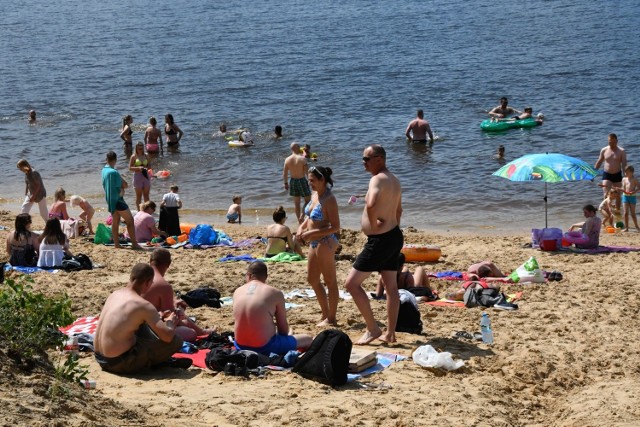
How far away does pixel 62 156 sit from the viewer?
2488cm

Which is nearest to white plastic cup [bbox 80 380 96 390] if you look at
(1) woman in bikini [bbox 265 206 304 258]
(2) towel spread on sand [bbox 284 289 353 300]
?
(2) towel spread on sand [bbox 284 289 353 300]

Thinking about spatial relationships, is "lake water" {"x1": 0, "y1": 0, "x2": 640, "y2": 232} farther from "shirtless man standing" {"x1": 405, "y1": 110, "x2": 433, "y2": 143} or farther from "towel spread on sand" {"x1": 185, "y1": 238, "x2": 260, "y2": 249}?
"towel spread on sand" {"x1": 185, "y1": 238, "x2": 260, "y2": 249}

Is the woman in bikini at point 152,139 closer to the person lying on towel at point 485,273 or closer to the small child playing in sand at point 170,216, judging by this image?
the small child playing in sand at point 170,216

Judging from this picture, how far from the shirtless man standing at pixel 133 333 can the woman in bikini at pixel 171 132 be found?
1739 centimetres

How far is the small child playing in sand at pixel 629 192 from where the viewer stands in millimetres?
15820

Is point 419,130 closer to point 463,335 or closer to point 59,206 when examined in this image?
point 59,206

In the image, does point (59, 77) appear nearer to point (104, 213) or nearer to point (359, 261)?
point (104, 213)

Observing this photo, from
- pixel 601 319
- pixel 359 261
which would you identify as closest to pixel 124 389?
pixel 359 261

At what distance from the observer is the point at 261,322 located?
25.7 ft

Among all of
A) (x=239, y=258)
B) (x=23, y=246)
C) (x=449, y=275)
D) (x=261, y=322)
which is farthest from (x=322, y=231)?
(x=23, y=246)

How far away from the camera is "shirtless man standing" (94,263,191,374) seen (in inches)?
290

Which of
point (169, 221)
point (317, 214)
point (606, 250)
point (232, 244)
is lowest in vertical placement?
point (606, 250)

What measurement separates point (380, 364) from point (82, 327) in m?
2.83

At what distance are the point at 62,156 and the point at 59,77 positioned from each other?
49.4 ft
